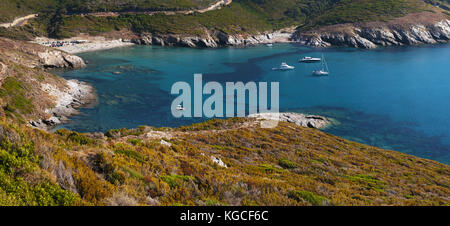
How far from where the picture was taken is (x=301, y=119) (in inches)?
1924

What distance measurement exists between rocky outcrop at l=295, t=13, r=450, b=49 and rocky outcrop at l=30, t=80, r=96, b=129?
297 feet

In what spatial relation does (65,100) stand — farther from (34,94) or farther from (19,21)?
(19,21)

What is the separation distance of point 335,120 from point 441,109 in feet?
74.0

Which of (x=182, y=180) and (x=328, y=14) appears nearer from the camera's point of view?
(x=182, y=180)

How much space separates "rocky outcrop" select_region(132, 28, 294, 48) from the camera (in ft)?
406

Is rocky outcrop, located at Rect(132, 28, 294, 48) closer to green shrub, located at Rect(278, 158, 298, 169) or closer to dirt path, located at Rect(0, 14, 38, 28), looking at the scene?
dirt path, located at Rect(0, 14, 38, 28)

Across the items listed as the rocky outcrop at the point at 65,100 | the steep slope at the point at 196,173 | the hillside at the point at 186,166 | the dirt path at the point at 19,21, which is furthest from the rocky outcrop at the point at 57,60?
the steep slope at the point at 196,173

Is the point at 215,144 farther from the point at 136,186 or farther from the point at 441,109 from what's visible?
the point at 441,109

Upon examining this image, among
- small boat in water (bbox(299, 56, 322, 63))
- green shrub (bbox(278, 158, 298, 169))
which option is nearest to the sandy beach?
small boat in water (bbox(299, 56, 322, 63))

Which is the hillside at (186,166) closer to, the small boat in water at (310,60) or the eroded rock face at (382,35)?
the small boat in water at (310,60)

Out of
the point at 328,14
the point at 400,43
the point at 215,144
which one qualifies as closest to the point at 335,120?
the point at 215,144

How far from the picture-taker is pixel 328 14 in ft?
481

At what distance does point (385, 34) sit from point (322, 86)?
6834 cm

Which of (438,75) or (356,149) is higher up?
(438,75)
